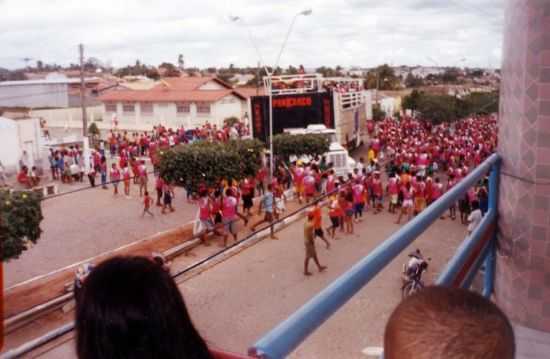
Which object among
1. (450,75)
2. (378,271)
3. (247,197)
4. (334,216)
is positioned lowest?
(334,216)

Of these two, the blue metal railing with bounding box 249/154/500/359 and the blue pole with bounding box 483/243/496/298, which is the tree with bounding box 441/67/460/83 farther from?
the blue metal railing with bounding box 249/154/500/359

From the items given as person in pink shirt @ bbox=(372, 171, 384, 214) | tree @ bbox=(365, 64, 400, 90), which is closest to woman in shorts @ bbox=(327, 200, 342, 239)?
person in pink shirt @ bbox=(372, 171, 384, 214)

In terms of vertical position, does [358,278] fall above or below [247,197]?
above

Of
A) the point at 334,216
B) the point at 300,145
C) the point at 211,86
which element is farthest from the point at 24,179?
the point at 211,86

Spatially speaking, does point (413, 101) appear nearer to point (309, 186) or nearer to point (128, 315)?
point (309, 186)

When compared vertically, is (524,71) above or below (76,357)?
above

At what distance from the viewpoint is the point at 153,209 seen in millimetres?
17312

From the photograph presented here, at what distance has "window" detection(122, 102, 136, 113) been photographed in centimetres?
3988

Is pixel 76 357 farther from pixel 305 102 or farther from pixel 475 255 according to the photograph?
pixel 305 102

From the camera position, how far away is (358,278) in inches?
50.1

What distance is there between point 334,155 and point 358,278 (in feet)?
65.5

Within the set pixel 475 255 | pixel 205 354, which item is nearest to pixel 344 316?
pixel 475 255

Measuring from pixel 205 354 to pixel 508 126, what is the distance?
224cm

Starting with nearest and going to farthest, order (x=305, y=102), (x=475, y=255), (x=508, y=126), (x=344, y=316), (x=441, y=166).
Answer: (x=475, y=255), (x=508, y=126), (x=344, y=316), (x=441, y=166), (x=305, y=102)
